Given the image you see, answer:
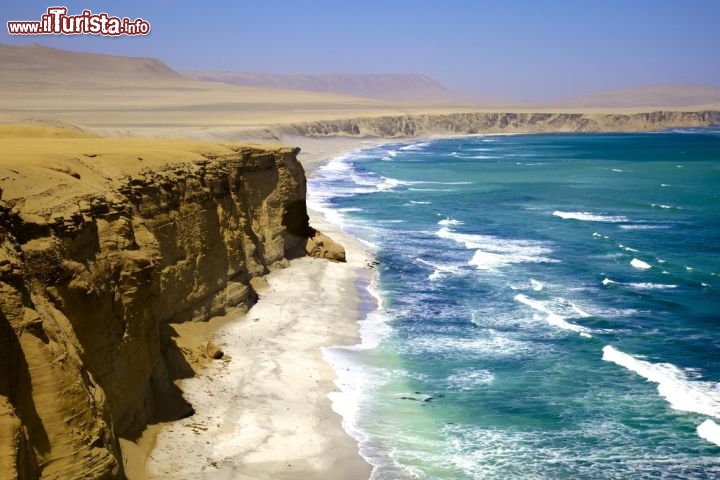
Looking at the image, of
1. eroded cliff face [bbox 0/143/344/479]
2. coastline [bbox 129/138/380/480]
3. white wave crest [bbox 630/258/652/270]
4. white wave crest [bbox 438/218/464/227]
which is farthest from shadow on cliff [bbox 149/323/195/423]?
white wave crest [bbox 438/218/464/227]

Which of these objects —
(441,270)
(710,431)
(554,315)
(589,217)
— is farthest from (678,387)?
(589,217)

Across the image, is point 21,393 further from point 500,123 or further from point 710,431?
point 500,123

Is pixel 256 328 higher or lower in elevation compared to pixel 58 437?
lower

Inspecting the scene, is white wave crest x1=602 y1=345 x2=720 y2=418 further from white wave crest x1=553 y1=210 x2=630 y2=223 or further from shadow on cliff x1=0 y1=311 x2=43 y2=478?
white wave crest x1=553 y1=210 x2=630 y2=223

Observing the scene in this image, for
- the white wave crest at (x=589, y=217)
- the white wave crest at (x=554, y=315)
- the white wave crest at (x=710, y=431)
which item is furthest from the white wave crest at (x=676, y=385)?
the white wave crest at (x=589, y=217)

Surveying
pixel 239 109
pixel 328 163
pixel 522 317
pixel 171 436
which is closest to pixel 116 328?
pixel 171 436

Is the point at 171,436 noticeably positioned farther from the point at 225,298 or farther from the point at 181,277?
the point at 225,298

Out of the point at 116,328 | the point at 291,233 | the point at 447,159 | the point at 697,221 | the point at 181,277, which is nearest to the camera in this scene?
the point at 116,328
